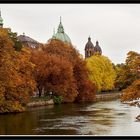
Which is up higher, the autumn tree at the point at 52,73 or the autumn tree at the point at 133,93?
the autumn tree at the point at 52,73

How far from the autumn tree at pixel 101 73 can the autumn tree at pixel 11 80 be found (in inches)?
1104

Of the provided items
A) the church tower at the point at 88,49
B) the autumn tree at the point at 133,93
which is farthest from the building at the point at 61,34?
the autumn tree at the point at 133,93

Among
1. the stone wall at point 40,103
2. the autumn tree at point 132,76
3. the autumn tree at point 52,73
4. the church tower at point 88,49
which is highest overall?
the church tower at point 88,49

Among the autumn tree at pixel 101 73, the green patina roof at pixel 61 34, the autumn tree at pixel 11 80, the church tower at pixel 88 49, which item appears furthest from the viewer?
the church tower at pixel 88 49

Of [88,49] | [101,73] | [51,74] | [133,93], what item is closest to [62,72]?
[51,74]

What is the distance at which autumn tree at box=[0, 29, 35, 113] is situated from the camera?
2875 cm

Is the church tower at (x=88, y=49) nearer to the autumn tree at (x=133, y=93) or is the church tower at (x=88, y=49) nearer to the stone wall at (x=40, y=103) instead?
the stone wall at (x=40, y=103)

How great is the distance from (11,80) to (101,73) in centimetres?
3266

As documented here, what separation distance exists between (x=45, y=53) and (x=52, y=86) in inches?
150

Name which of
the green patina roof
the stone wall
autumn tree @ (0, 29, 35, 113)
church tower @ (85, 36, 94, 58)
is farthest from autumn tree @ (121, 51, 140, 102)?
church tower @ (85, 36, 94, 58)

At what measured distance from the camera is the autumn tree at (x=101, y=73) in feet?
195

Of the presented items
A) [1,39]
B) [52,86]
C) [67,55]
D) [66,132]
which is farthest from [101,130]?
[67,55]

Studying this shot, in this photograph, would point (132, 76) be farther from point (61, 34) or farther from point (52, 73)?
point (61, 34)

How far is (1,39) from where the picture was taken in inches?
1111
